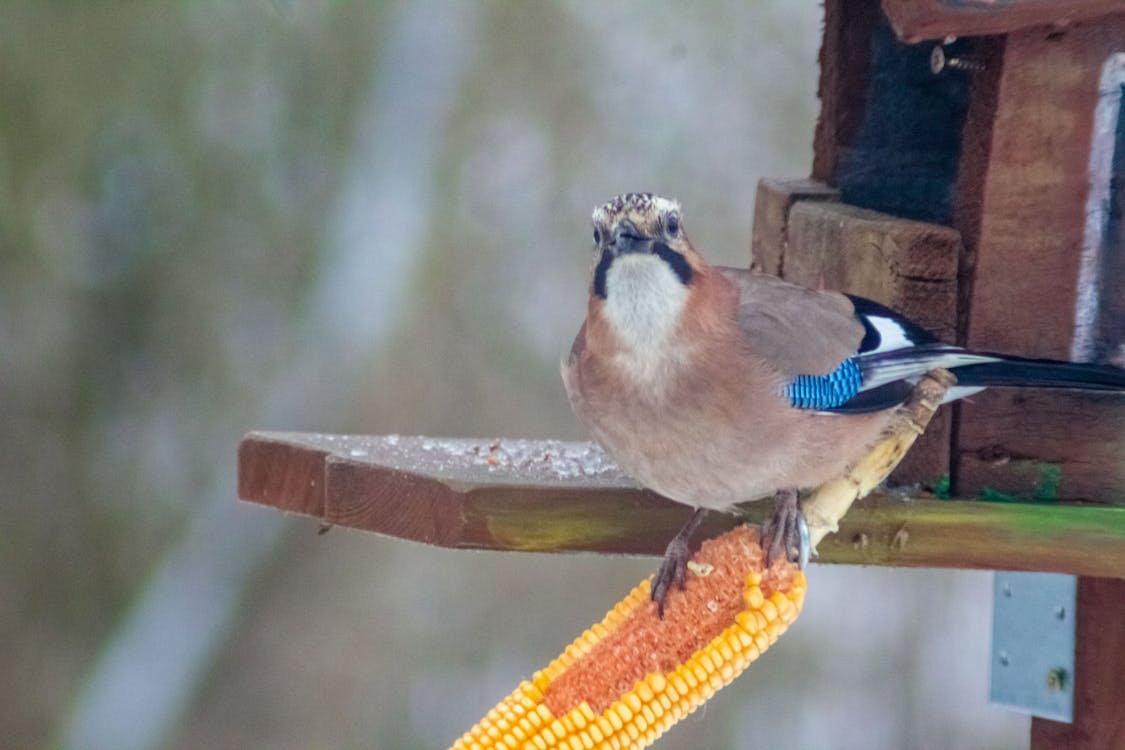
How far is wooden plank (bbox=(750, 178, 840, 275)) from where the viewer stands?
3207mm

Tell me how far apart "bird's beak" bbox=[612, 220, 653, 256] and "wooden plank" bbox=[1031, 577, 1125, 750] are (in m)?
1.26

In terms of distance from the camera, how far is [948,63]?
269 centimetres

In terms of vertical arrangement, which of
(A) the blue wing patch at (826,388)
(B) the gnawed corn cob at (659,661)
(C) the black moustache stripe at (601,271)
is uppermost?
(C) the black moustache stripe at (601,271)

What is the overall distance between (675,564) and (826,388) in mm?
400

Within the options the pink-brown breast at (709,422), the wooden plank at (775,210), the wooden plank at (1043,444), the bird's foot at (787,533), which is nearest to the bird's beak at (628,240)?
the pink-brown breast at (709,422)

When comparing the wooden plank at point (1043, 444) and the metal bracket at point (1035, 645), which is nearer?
the wooden plank at point (1043, 444)

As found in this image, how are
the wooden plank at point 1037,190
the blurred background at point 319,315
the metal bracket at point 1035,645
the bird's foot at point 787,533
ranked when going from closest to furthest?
the bird's foot at point 787,533
the wooden plank at point 1037,190
the metal bracket at point 1035,645
the blurred background at point 319,315

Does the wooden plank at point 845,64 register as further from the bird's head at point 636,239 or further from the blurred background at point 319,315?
the blurred background at point 319,315

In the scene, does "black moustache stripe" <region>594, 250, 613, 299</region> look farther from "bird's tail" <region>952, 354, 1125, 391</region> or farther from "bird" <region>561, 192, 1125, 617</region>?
"bird's tail" <region>952, 354, 1125, 391</region>

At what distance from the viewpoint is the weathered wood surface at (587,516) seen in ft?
7.50

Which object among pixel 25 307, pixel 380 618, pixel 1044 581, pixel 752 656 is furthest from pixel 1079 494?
pixel 25 307

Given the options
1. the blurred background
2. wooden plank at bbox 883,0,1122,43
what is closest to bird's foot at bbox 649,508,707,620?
wooden plank at bbox 883,0,1122,43

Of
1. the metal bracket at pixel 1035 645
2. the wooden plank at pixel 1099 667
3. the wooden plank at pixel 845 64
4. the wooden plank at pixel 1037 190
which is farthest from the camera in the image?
the wooden plank at pixel 845 64

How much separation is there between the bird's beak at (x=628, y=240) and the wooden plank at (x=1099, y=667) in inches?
49.5
